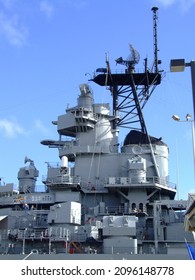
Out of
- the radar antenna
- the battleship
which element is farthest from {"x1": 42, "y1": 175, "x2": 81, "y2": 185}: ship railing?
the radar antenna

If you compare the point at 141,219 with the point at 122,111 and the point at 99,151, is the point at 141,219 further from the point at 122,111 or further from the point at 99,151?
the point at 122,111

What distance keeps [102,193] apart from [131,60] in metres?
14.8

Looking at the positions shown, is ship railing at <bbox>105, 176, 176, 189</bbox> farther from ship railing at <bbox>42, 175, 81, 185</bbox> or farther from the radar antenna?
the radar antenna

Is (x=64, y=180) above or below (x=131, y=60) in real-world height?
below

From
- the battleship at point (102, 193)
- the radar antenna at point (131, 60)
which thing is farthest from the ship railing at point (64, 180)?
→ the radar antenna at point (131, 60)

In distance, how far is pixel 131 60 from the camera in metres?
40.0

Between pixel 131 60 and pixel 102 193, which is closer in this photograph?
pixel 102 193

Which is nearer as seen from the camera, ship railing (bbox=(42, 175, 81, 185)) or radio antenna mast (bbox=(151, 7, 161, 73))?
ship railing (bbox=(42, 175, 81, 185))

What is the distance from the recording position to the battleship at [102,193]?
2727cm

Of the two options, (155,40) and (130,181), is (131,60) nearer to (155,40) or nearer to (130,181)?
(155,40)

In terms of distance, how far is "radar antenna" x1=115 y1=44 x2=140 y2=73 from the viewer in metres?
39.7

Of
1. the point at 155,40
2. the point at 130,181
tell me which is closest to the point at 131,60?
the point at 155,40
